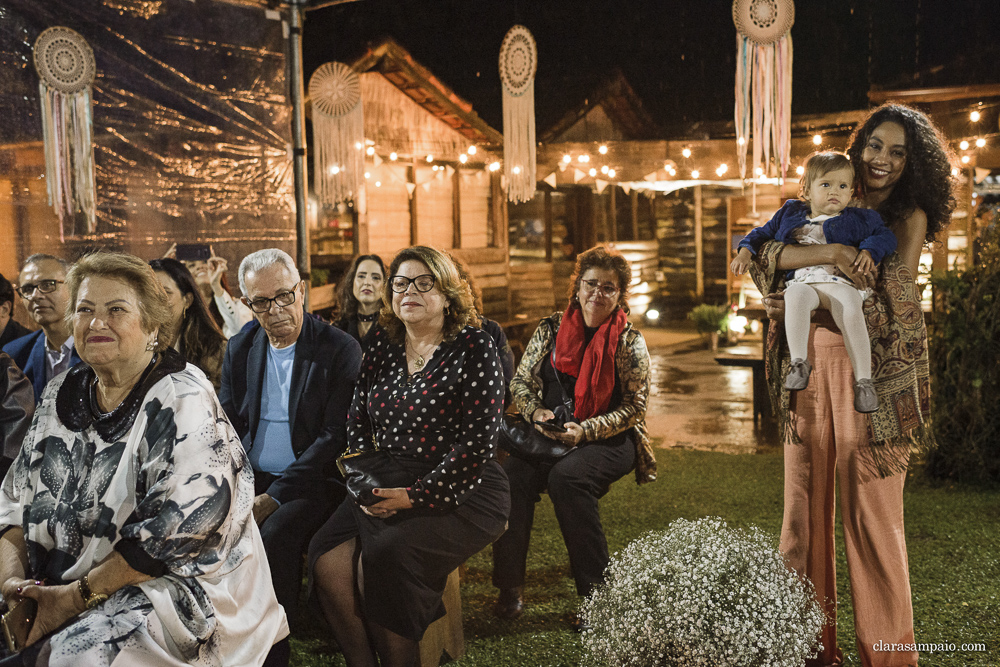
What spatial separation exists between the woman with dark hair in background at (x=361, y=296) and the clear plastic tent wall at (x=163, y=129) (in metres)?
1.75

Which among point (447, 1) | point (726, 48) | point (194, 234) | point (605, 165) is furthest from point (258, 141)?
point (726, 48)

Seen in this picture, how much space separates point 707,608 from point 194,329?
2.88 m

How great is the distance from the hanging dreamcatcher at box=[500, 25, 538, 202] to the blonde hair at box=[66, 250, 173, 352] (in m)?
4.60

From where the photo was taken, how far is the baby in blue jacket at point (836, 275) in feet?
8.97

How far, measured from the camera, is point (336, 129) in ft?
25.9

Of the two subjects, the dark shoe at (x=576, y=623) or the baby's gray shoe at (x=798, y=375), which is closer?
the baby's gray shoe at (x=798, y=375)

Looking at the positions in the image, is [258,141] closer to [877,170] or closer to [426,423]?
[426,423]

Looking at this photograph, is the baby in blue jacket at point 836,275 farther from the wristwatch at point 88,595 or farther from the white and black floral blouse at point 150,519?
the wristwatch at point 88,595

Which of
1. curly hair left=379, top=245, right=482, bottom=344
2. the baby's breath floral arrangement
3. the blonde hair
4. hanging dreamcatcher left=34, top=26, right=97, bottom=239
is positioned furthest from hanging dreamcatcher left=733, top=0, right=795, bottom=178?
hanging dreamcatcher left=34, top=26, right=97, bottom=239

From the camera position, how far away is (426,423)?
10.3 ft

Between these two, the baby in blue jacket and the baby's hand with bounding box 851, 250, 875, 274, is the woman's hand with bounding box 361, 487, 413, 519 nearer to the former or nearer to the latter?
the baby in blue jacket

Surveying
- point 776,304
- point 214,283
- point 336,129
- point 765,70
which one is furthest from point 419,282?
point 336,129

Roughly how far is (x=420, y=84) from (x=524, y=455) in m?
8.57

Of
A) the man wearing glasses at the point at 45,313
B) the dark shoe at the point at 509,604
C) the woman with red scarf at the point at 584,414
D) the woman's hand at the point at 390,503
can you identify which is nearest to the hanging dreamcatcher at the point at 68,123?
the man wearing glasses at the point at 45,313
